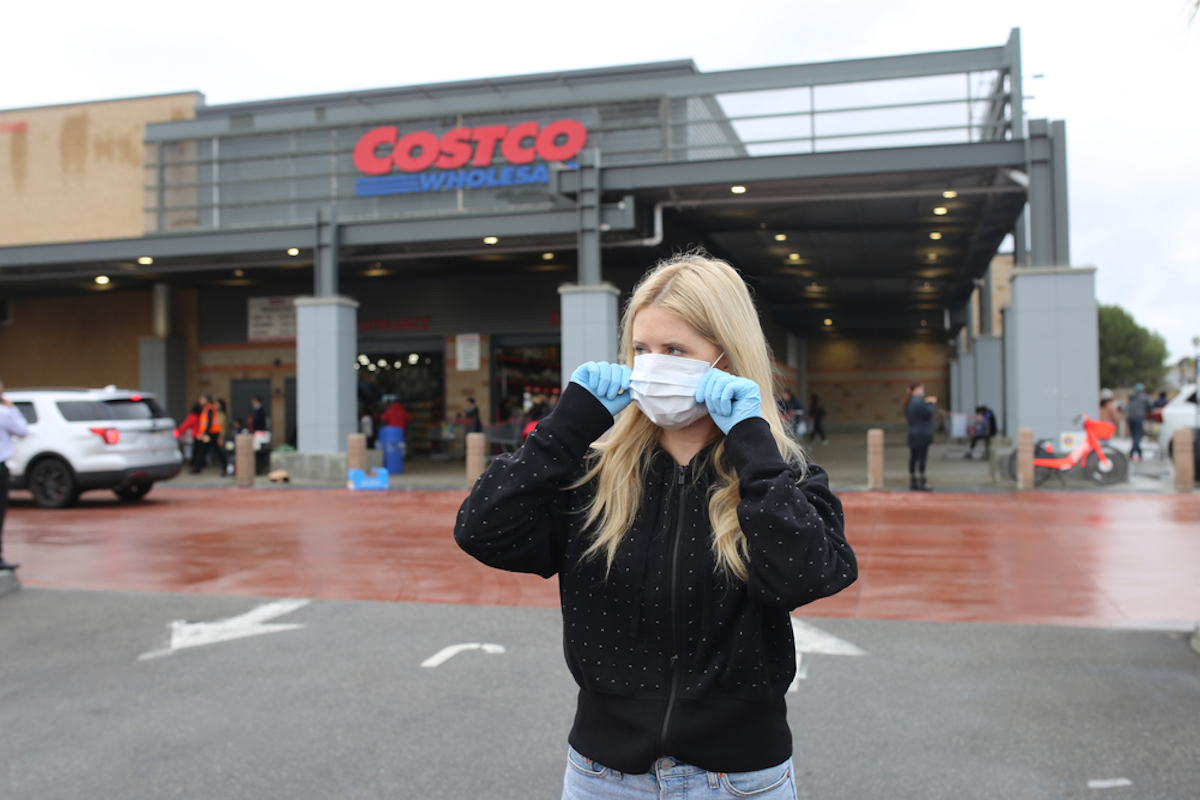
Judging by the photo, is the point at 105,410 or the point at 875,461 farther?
the point at 875,461

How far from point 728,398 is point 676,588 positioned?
398 millimetres

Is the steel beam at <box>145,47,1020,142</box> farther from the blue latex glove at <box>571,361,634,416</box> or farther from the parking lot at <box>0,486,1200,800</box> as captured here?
the blue latex glove at <box>571,361,634,416</box>

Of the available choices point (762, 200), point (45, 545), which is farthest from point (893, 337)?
point (45, 545)

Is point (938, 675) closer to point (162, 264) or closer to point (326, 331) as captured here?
point (326, 331)

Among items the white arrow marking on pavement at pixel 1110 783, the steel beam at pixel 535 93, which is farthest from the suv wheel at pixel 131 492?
the white arrow marking on pavement at pixel 1110 783

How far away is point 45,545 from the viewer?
10547 millimetres

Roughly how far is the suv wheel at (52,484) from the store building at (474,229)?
546cm

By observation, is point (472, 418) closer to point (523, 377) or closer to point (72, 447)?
point (523, 377)

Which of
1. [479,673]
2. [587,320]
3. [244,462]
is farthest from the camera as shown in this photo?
[244,462]

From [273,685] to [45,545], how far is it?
22.6 feet

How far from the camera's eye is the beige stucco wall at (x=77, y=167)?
77.5 feet

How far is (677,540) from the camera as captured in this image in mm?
1924

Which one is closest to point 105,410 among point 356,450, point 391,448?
point 356,450

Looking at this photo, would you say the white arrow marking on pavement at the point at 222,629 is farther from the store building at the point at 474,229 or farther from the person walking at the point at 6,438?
the store building at the point at 474,229
